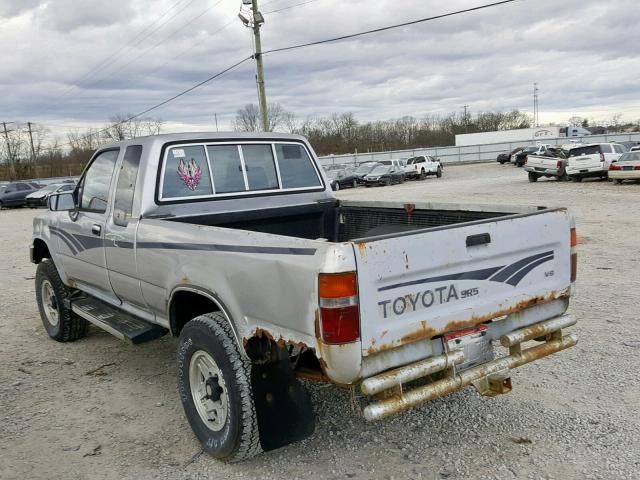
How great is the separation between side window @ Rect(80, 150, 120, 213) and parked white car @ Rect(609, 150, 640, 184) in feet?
74.6

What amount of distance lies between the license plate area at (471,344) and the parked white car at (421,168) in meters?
37.2

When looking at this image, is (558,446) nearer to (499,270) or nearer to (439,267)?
(499,270)

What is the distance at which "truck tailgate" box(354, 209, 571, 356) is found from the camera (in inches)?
110

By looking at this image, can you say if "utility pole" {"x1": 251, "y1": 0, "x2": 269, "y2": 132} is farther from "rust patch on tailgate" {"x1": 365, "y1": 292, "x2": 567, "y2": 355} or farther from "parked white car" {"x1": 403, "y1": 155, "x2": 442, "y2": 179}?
"rust patch on tailgate" {"x1": 365, "y1": 292, "x2": 567, "y2": 355}

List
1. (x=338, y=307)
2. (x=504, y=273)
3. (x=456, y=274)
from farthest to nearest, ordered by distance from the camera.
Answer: (x=504, y=273) → (x=456, y=274) → (x=338, y=307)

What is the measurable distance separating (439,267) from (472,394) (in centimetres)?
177

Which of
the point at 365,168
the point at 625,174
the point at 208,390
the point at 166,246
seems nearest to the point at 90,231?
the point at 166,246

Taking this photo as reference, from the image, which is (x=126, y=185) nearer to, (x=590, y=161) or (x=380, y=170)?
(x=590, y=161)

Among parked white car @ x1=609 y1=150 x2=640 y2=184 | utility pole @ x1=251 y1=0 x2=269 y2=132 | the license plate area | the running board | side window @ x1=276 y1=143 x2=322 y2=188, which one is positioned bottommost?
parked white car @ x1=609 y1=150 x2=640 y2=184

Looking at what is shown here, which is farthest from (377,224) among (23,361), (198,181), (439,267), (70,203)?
(23,361)

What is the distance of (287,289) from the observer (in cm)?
289

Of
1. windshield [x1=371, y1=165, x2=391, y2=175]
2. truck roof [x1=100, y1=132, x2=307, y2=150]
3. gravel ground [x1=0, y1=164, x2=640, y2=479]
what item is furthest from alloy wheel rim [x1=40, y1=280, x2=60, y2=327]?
windshield [x1=371, y1=165, x2=391, y2=175]

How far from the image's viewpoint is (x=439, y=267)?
3.01 m

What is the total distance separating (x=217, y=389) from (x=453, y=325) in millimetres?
1464
